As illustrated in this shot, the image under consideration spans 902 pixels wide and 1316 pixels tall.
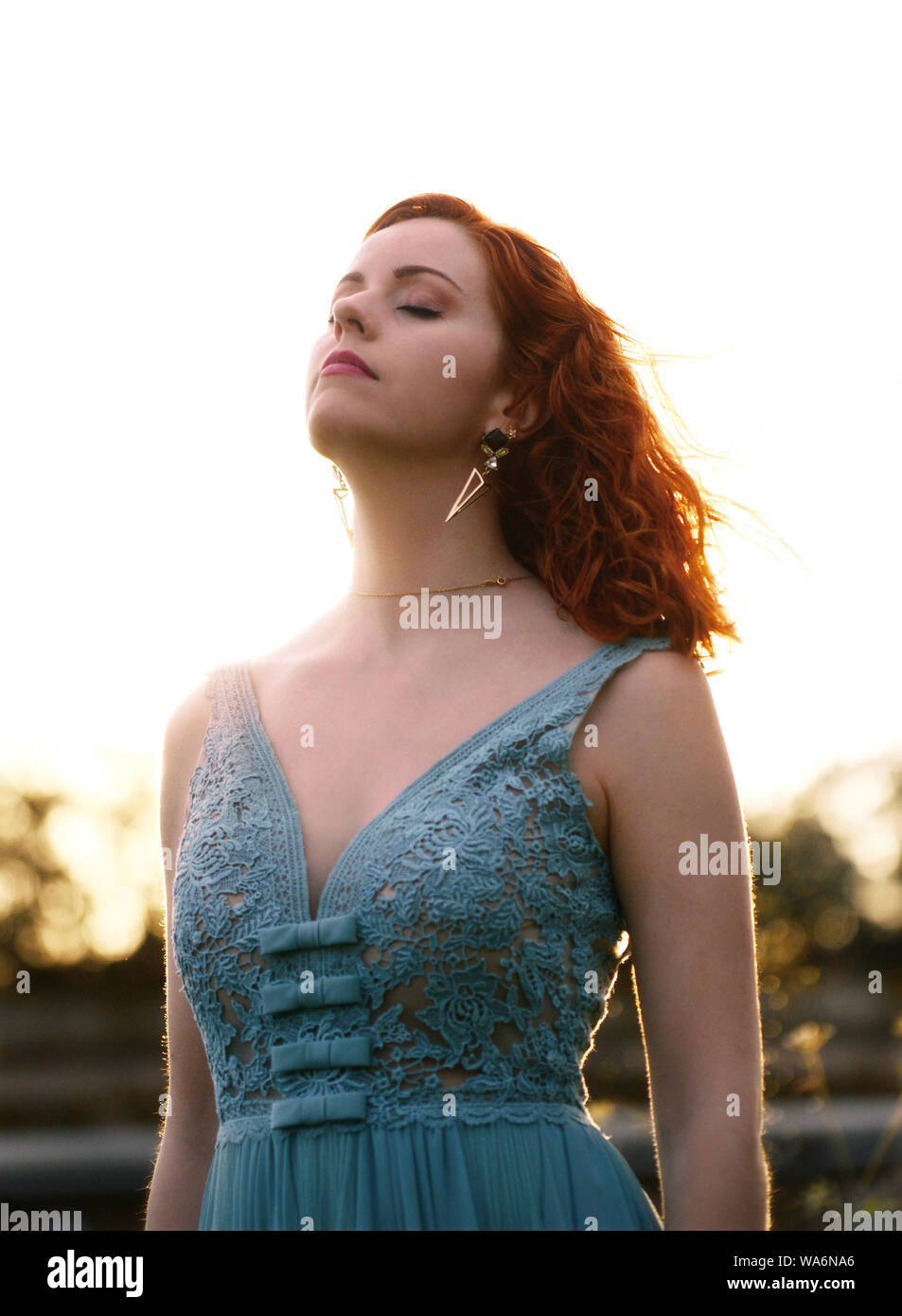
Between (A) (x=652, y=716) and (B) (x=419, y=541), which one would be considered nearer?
(A) (x=652, y=716)

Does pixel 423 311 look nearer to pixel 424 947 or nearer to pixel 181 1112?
pixel 424 947

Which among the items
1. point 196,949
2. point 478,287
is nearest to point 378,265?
point 478,287

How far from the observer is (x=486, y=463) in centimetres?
245

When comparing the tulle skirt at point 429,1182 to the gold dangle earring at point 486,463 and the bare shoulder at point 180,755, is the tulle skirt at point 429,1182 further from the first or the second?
the gold dangle earring at point 486,463

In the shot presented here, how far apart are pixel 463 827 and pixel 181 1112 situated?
0.75 meters

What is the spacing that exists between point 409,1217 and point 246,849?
0.58m

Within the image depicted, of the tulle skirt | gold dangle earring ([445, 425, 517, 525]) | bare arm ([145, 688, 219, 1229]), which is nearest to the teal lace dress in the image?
the tulle skirt

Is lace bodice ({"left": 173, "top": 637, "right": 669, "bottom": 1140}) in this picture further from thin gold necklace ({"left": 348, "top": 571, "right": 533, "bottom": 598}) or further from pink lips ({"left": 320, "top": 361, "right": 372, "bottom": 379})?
pink lips ({"left": 320, "top": 361, "right": 372, "bottom": 379})

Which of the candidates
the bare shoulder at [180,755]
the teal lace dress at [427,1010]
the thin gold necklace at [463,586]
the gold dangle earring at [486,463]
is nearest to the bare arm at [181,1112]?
the bare shoulder at [180,755]

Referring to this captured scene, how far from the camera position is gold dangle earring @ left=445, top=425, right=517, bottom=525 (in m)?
2.44

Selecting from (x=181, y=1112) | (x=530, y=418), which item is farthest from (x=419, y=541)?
(x=181, y=1112)

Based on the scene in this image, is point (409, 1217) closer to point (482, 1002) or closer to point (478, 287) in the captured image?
point (482, 1002)

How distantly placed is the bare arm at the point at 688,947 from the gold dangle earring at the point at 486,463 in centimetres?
48

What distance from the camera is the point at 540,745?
6.94ft
